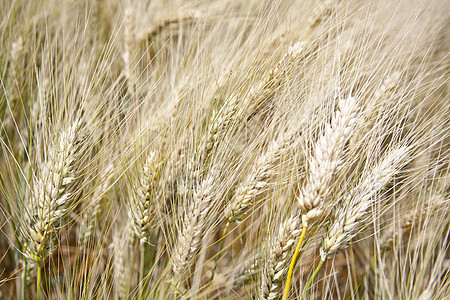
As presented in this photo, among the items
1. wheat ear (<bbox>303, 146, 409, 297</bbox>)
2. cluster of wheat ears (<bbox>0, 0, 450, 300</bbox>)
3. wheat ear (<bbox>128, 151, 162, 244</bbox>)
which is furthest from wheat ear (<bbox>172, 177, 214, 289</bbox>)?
wheat ear (<bbox>303, 146, 409, 297</bbox>)

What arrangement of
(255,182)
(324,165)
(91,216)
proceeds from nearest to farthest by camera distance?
(324,165)
(255,182)
(91,216)

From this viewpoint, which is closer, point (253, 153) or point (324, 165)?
point (324, 165)

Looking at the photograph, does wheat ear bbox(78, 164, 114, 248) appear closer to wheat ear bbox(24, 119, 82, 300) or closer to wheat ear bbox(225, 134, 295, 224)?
wheat ear bbox(24, 119, 82, 300)

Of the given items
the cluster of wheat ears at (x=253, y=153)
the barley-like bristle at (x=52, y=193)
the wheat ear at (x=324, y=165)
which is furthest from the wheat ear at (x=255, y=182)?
the barley-like bristle at (x=52, y=193)

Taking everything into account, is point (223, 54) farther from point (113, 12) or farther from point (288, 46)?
point (113, 12)

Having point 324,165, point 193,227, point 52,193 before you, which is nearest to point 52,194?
point 52,193

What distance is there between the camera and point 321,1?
81cm

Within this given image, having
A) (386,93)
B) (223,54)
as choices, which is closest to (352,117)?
(386,93)

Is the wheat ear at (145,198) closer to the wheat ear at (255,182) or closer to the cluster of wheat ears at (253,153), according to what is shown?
the cluster of wheat ears at (253,153)

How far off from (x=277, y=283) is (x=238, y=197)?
0.67 feet

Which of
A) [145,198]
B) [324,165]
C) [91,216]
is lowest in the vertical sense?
[91,216]

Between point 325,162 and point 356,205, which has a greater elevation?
point 325,162

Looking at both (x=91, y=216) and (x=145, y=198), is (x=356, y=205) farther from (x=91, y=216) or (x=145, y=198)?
(x=91, y=216)

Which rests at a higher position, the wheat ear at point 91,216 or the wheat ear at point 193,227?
the wheat ear at point 193,227
